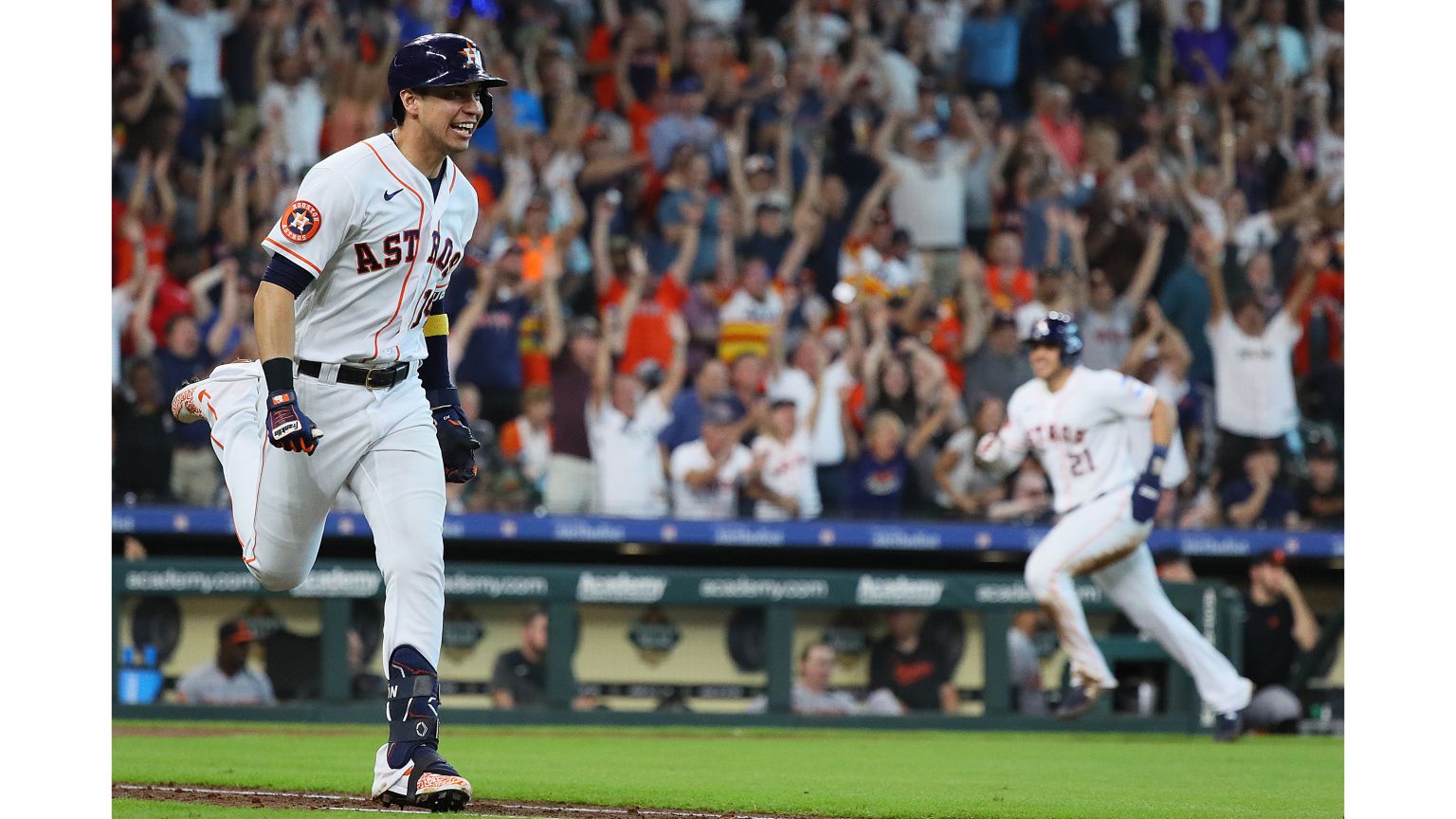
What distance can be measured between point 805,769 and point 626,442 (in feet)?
14.8

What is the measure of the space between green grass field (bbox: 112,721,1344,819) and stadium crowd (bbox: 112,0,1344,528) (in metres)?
1.93

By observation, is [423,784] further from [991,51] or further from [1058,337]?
[991,51]

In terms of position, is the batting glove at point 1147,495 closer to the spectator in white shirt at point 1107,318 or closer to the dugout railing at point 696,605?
the dugout railing at point 696,605

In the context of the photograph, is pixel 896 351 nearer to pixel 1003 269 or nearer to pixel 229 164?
pixel 1003 269

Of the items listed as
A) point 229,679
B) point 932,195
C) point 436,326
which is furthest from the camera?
point 932,195

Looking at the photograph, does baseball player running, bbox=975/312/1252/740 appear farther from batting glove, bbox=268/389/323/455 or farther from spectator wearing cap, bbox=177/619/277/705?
batting glove, bbox=268/389/323/455

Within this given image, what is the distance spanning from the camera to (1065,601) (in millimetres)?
9391

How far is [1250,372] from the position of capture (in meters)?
12.9

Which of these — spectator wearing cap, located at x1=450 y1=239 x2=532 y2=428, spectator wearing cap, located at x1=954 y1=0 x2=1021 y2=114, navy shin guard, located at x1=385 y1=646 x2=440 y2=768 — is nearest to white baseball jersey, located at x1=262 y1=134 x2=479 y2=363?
navy shin guard, located at x1=385 y1=646 x2=440 y2=768

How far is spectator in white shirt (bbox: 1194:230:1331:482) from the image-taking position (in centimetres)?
1277

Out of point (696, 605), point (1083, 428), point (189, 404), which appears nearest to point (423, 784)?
point (189, 404)

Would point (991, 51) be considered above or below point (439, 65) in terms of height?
above

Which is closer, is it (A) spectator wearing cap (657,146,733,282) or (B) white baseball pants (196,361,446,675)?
(B) white baseball pants (196,361,446,675)

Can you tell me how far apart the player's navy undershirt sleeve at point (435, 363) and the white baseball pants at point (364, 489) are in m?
0.15
